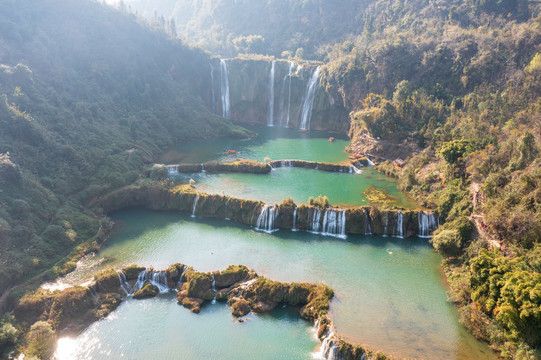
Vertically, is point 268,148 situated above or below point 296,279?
above

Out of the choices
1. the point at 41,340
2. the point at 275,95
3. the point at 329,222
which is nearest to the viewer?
the point at 41,340

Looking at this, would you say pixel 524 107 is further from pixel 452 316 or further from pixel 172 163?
pixel 172 163

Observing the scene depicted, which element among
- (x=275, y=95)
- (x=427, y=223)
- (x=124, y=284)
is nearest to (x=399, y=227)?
(x=427, y=223)

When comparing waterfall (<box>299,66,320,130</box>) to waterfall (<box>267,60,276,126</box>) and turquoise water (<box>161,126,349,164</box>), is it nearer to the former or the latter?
turquoise water (<box>161,126,349,164</box>)

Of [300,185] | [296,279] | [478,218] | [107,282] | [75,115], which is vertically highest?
[75,115]

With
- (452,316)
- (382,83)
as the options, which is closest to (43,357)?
(452,316)

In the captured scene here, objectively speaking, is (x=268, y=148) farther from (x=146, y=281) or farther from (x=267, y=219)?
(x=146, y=281)
